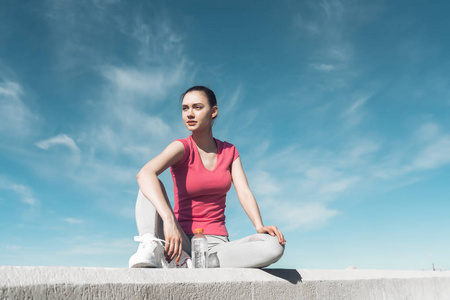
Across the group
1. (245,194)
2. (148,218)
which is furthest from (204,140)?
(148,218)

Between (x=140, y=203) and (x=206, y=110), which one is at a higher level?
(x=206, y=110)

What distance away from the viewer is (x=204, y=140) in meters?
3.76

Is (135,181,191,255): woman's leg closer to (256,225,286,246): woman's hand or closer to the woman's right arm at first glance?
the woman's right arm

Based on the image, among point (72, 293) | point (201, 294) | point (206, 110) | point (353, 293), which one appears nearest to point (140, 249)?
point (201, 294)

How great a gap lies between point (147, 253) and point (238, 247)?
738mm

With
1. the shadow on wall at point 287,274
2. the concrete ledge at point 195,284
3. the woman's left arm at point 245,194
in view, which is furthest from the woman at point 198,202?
the concrete ledge at point 195,284

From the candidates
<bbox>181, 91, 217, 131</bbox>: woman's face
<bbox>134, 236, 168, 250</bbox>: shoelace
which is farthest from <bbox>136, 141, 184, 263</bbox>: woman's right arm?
<bbox>181, 91, 217, 131</bbox>: woman's face

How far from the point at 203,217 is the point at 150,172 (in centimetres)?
77

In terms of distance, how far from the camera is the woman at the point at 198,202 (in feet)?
Result: 9.24

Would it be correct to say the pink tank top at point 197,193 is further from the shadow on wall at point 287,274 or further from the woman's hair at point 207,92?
the shadow on wall at point 287,274

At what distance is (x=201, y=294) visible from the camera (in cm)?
236

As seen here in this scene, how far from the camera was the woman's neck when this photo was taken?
Result: 372 cm

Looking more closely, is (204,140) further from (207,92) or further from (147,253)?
(147,253)

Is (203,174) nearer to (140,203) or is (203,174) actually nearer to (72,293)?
(140,203)
